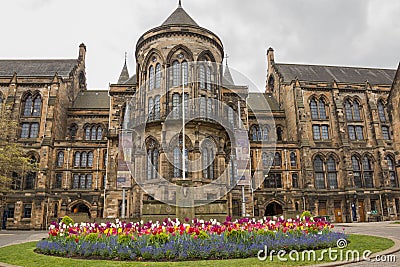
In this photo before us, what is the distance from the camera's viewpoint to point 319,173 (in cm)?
4266

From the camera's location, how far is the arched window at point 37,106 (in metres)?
42.9

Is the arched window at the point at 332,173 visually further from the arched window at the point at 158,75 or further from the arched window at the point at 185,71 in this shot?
the arched window at the point at 158,75

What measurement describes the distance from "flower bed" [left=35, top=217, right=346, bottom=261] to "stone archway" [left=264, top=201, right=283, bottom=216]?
29447 mm

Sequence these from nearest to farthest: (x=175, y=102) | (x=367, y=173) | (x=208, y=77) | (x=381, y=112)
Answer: (x=175, y=102) → (x=208, y=77) → (x=367, y=173) → (x=381, y=112)

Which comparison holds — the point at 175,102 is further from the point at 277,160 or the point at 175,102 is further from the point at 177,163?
the point at 277,160

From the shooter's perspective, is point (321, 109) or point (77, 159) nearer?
point (77, 159)

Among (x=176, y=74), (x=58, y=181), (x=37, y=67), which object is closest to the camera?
(x=176, y=74)

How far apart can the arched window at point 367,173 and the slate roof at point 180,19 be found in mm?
28928

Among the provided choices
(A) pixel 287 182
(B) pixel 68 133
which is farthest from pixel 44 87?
(A) pixel 287 182

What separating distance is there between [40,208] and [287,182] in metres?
29.8

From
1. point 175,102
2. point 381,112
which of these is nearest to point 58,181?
point 175,102

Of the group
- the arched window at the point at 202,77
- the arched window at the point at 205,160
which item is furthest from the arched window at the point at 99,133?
the arched window at the point at 205,160

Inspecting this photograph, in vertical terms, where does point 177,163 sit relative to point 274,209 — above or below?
above

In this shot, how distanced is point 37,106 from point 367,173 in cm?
4481
